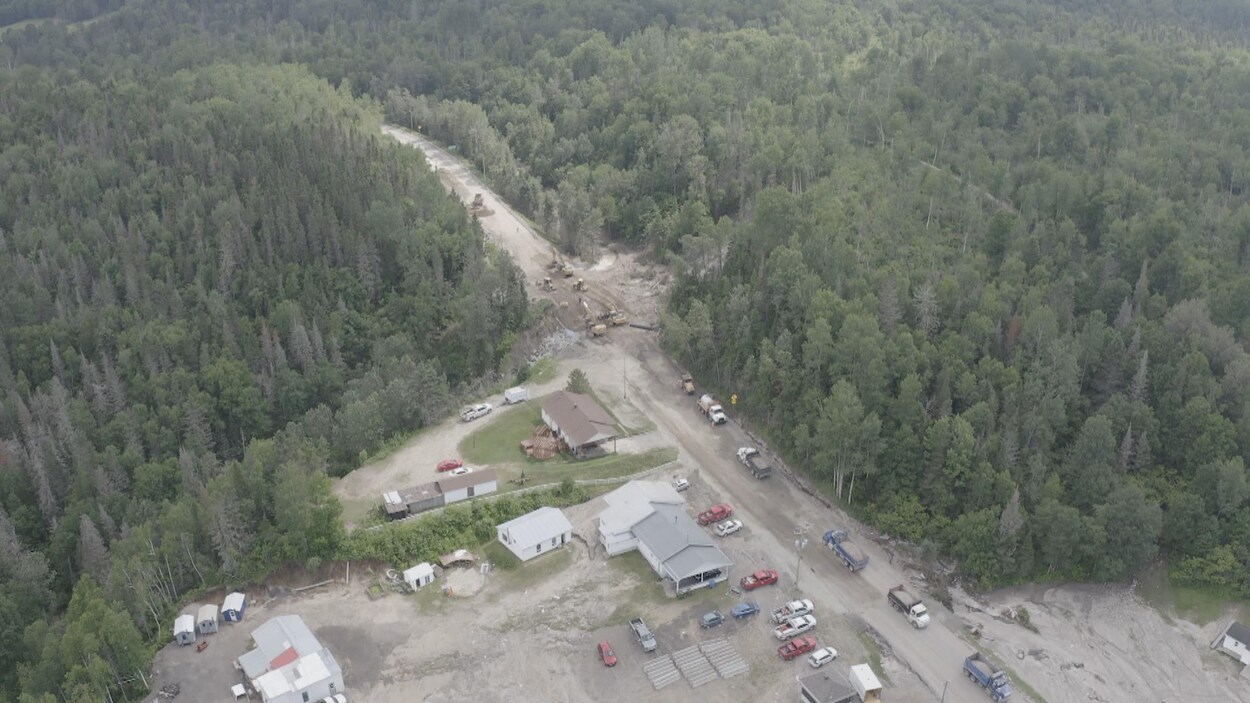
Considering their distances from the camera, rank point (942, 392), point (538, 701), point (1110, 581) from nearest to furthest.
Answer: point (538, 701) → point (1110, 581) → point (942, 392)

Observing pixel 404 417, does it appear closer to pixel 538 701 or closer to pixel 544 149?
pixel 538 701

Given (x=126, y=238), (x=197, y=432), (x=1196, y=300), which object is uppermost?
(x=1196, y=300)

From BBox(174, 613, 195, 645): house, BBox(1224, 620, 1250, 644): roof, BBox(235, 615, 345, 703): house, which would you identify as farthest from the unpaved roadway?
BBox(174, 613, 195, 645): house

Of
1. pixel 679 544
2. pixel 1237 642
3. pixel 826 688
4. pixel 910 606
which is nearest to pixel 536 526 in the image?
pixel 679 544

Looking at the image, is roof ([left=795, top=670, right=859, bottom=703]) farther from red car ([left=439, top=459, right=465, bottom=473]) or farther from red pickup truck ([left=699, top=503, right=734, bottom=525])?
red car ([left=439, top=459, right=465, bottom=473])

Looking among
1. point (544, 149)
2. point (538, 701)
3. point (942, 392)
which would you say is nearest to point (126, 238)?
point (544, 149)

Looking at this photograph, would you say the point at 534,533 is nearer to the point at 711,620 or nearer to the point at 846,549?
the point at 711,620

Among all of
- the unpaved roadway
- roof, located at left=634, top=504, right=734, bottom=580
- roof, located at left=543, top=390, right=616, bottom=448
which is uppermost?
roof, located at left=543, top=390, right=616, bottom=448
